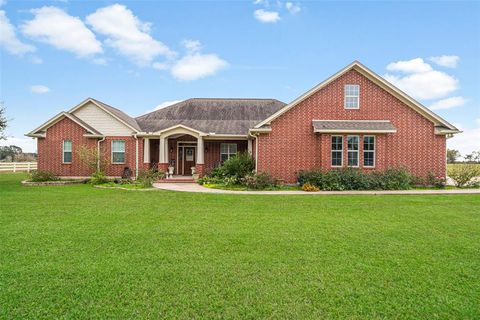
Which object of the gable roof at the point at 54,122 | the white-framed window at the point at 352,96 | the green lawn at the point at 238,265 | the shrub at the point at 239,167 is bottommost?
the green lawn at the point at 238,265

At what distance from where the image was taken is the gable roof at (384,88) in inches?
610

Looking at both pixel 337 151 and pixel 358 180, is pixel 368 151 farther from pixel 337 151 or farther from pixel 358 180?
pixel 358 180

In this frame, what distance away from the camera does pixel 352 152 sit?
51.0 ft

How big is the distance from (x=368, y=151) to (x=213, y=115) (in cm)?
1228

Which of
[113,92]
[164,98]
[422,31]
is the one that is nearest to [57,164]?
[113,92]

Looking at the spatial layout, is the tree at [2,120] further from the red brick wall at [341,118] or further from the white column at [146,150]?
the red brick wall at [341,118]

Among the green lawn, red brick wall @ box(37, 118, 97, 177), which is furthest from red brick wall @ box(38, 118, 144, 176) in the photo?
the green lawn

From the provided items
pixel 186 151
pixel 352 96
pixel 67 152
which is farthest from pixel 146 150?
pixel 352 96

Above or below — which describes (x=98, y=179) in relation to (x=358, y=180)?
below

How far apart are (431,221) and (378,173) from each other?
7933mm

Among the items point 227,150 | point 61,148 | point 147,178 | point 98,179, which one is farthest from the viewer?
point 227,150

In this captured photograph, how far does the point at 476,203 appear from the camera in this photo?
10133mm

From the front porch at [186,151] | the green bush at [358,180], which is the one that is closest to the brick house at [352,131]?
the green bush at [358,180]

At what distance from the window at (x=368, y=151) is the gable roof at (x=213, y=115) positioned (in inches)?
304
